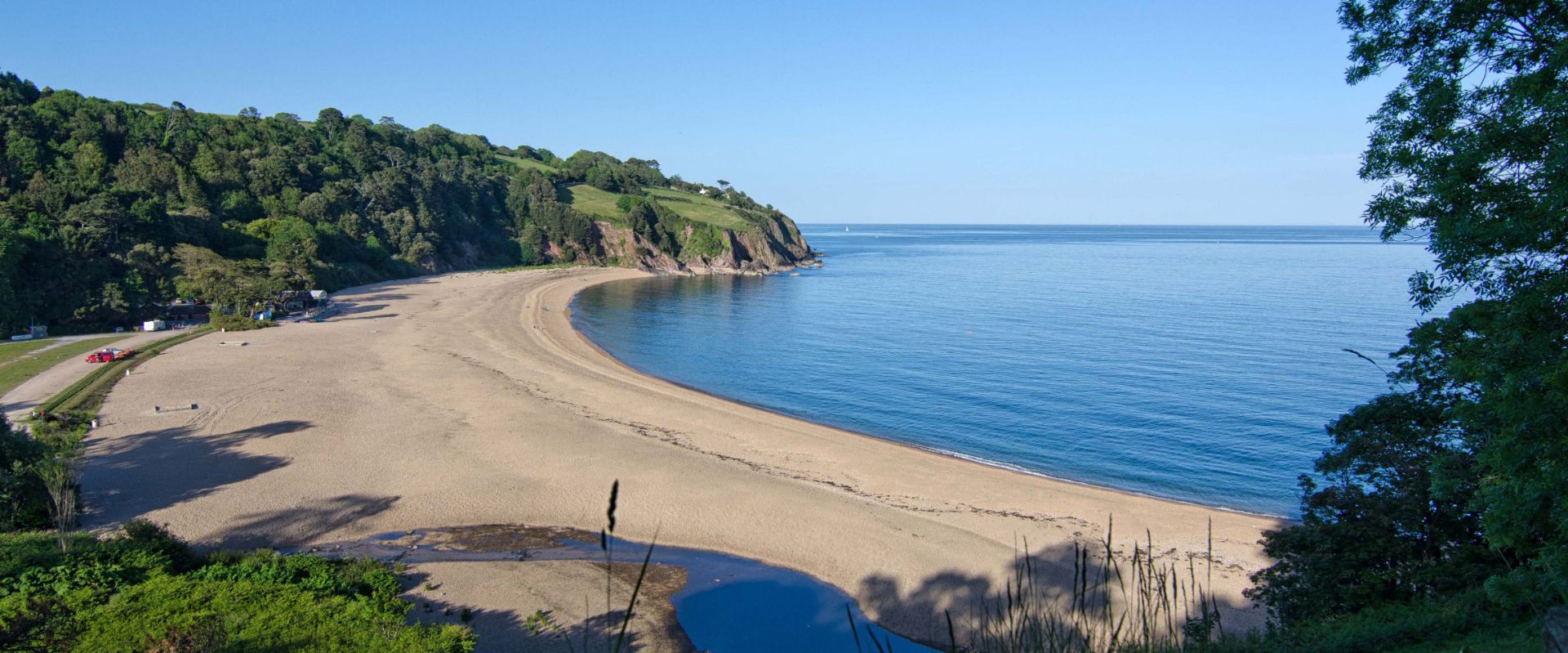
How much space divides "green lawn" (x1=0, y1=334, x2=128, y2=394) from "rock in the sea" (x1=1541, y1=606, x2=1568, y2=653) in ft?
151

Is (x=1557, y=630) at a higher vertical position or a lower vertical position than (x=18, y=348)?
higher

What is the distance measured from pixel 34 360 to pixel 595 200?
96.1 metres

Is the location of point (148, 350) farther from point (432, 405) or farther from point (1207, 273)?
point (1207, 273)

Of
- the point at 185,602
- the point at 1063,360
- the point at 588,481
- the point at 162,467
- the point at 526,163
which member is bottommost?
the point at 1063,360

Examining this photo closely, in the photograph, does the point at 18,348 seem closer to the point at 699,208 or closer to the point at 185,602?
the point at 185,602

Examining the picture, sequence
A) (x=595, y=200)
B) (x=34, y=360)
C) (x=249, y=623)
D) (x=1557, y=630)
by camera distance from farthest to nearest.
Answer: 1. (x=595, y=200)
2. (x=34, y=360)
3. (x=249, y=623)
4. (x=1557, y=630)

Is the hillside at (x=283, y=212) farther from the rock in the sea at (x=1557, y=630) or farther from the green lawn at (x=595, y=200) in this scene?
the rock in the sea at (x=1557, y=630)

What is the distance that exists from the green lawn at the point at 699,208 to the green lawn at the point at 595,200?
8363 mm

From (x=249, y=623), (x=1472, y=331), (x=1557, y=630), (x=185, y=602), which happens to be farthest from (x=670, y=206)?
(x=1557, y=630)

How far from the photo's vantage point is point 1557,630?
27.0ft

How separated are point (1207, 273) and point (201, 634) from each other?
4636 inches

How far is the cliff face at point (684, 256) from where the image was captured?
119625 mm

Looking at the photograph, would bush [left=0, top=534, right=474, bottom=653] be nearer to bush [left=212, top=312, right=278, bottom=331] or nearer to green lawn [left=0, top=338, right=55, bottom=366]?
green lawn [left=0, top=338, right=55, bottom=366]

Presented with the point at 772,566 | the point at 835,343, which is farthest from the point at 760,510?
the point at 835,343
